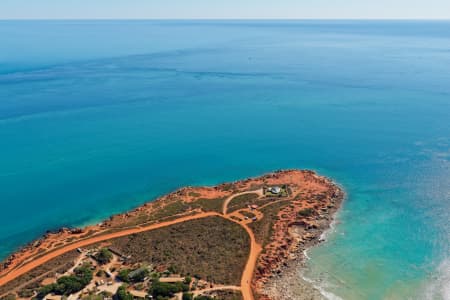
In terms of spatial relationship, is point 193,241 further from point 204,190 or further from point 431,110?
point 431,110

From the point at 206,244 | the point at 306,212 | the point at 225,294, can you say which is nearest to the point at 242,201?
the point at 306,212

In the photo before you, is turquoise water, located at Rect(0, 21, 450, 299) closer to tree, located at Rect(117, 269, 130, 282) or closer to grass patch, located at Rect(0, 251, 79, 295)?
grass patch, located at Rect(0, 251, 79, 295)

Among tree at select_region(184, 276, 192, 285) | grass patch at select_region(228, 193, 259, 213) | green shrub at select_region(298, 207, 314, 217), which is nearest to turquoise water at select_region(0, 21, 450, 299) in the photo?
green shrub at select_region(298, 207, 314, 217)

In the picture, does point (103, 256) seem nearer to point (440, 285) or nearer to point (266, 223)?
point (266, 223)

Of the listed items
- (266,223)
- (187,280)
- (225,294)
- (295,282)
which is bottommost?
(295,282)

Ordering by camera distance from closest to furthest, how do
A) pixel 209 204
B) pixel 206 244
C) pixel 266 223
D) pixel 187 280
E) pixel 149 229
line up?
pixel 187 280
pixel 206 244
pixel 149 229
pixel 266 223
pixel 209 204

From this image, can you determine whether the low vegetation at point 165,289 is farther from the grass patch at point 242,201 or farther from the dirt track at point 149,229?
the grass patch at point 242,201
